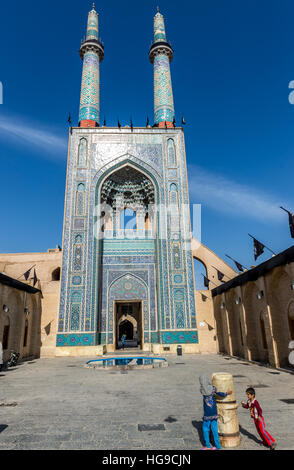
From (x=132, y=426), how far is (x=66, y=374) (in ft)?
21.1

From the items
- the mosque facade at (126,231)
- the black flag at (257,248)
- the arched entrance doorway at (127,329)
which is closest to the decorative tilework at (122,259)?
the mosque facade at (126,231)

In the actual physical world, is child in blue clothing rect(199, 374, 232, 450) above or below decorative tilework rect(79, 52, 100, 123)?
below

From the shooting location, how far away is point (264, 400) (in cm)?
611

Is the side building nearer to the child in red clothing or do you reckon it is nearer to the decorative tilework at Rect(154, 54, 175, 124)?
the child in red clothing

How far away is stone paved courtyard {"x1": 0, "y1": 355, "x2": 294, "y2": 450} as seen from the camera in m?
3.96

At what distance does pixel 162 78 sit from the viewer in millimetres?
22891

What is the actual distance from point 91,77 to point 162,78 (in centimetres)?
529

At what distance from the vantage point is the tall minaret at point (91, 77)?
2183 centimetres

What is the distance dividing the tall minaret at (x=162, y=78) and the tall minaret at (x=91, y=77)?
423 centimetres

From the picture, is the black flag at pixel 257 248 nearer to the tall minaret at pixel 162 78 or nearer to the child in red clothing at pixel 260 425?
the child in red clothing at pixel 260 425

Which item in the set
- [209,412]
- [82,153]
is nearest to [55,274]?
[82,153]

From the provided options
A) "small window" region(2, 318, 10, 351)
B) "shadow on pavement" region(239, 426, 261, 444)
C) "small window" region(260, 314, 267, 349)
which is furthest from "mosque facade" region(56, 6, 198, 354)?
"shadow on pavement" region(239, 426, 261, 444)

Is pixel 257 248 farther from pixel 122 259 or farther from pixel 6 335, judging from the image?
pixel 6 335

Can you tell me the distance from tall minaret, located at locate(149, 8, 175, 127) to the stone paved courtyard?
58.2 ft
